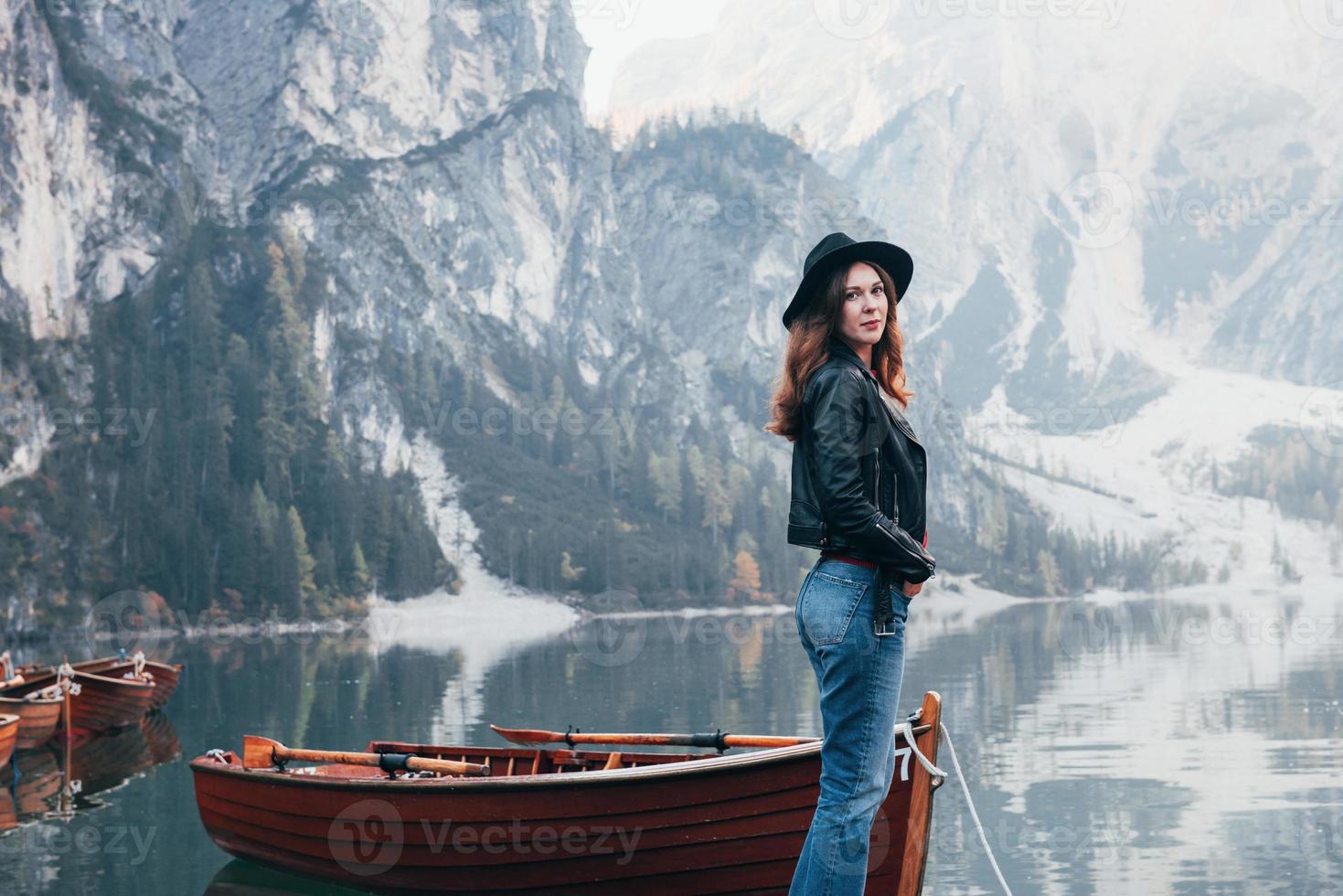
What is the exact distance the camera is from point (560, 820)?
1105 cm

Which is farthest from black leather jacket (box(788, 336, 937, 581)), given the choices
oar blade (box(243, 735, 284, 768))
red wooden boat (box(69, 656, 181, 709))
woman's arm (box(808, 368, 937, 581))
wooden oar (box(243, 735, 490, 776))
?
red wooden boat (box(69, 656, 181, 709))

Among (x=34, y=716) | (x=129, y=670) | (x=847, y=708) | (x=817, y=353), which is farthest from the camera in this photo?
(x=129, y=670)

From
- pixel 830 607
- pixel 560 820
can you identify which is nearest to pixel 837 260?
pixel 830 607

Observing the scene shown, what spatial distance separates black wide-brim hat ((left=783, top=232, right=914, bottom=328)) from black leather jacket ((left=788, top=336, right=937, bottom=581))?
34 cm

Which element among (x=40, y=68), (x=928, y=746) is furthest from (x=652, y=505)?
(x=928, y=746)

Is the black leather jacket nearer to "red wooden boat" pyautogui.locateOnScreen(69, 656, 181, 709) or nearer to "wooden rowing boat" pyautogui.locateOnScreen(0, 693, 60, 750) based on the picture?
"wooden rowing boat" pyautogui.locateOnScreen(0, 693, 60, 750)

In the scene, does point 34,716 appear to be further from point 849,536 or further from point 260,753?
point 849,536

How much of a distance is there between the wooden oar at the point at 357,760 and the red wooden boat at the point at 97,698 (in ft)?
42.8

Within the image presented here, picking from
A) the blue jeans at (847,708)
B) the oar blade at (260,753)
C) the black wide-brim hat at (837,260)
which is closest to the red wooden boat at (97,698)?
the oar blade at (260,753)

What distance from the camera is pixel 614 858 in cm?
1082

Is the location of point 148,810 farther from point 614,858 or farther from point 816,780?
point 816,780

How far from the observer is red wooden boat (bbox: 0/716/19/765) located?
67.2 ft

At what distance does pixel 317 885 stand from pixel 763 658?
43.4 m

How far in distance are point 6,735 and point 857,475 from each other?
18.9 m
